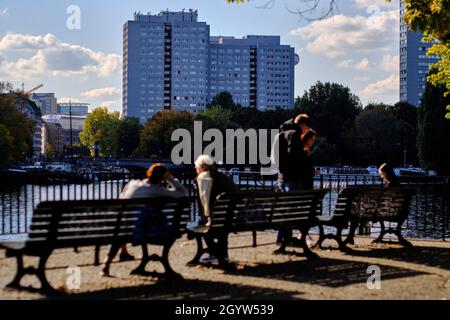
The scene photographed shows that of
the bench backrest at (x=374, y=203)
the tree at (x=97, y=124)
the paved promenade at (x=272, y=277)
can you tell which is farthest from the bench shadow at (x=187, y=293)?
Result: the tree at (x=97, y=124)

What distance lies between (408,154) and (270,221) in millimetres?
102153

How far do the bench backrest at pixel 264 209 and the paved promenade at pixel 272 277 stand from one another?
0.60 metres

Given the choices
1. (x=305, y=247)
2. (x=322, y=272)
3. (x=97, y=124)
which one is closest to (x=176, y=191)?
(x=322, y=272)

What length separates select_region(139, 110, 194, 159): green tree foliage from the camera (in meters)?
118

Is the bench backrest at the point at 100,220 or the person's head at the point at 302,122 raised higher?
the person's head at the point at 302,122

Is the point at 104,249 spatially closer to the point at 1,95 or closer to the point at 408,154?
the point at 1,95

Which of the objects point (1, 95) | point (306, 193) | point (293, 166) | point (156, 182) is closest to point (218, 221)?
point (156, 182)

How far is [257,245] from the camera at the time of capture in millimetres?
12961

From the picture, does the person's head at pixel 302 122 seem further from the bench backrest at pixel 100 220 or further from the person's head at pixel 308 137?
the bench backrest at pixel 100 220

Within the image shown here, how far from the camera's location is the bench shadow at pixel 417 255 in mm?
11117

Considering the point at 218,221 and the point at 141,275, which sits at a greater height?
the point at 218,221

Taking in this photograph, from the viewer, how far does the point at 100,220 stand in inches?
352

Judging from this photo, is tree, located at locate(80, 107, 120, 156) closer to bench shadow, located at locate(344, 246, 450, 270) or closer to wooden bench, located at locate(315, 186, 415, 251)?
wooden bench, located at locate(315, 186, 415, 251)
